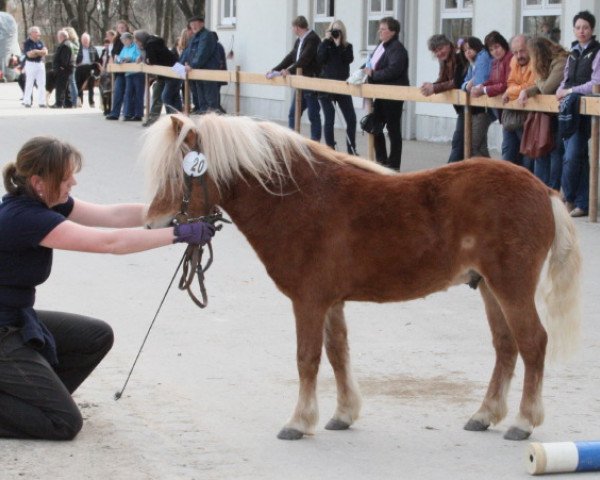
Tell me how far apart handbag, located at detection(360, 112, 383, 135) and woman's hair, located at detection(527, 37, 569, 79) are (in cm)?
281

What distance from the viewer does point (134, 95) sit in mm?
25234

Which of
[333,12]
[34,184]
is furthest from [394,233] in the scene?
[333,12]

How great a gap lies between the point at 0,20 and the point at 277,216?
132 ft

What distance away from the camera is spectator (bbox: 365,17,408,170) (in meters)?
14.8

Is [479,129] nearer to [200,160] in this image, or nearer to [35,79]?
[200,160]

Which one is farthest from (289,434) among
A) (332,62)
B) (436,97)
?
(332,62)

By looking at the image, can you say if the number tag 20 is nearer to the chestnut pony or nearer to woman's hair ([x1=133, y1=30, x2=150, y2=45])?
the chestnut pony

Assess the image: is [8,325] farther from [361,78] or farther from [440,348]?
[361,78]

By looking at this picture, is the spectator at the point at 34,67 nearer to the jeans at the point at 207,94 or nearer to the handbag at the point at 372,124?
the jeans at the point at 207,94

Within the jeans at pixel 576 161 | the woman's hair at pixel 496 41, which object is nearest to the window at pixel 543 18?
the woman's hair at pixel 496 41

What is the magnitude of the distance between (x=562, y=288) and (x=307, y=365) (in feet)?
4.10

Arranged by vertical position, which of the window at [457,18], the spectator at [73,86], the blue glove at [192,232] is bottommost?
the spectator at [73,86]

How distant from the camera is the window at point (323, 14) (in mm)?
23958

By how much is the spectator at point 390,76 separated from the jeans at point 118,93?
11.5m
